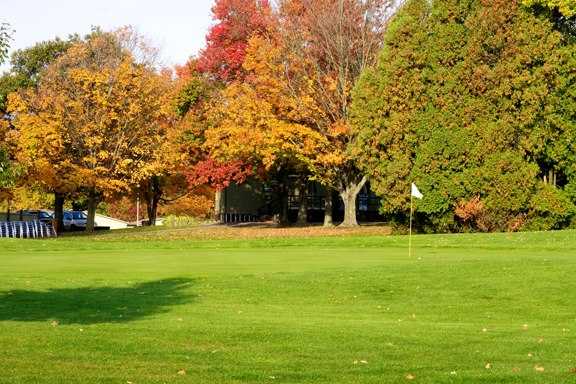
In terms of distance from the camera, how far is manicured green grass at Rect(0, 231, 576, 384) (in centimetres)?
1035

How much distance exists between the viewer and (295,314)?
1662cm

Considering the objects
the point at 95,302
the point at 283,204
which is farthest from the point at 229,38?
the point at 95,302

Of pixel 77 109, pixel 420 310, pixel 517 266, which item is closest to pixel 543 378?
pixel 420 310

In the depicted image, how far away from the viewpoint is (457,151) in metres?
41.0

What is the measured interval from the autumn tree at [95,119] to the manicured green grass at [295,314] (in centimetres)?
1785

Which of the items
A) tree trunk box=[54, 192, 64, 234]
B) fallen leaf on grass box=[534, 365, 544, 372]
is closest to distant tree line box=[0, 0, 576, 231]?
tree trunk box=[54, 192, 64, 234]

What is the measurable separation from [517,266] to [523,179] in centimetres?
1772

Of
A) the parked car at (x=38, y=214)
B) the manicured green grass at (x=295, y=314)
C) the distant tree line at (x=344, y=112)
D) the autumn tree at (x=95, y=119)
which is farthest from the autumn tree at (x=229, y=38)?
the manicured green grass at (x=295, y=314)

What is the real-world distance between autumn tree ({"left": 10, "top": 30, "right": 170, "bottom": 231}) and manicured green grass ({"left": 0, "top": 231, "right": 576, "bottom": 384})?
17.9 metres

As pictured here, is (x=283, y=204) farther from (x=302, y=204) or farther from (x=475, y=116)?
(x=475, y=116)

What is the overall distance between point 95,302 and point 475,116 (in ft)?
85.2

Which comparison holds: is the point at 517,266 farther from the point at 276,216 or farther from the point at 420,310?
the point at 276,216

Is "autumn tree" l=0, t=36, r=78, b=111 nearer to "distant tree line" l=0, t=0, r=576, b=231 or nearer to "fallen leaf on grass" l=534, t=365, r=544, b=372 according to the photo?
"distant tree line" l=0, t=0, r=576, b=231

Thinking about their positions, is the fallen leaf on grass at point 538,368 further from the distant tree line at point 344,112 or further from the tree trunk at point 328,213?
the tree trunk at point 328,213
